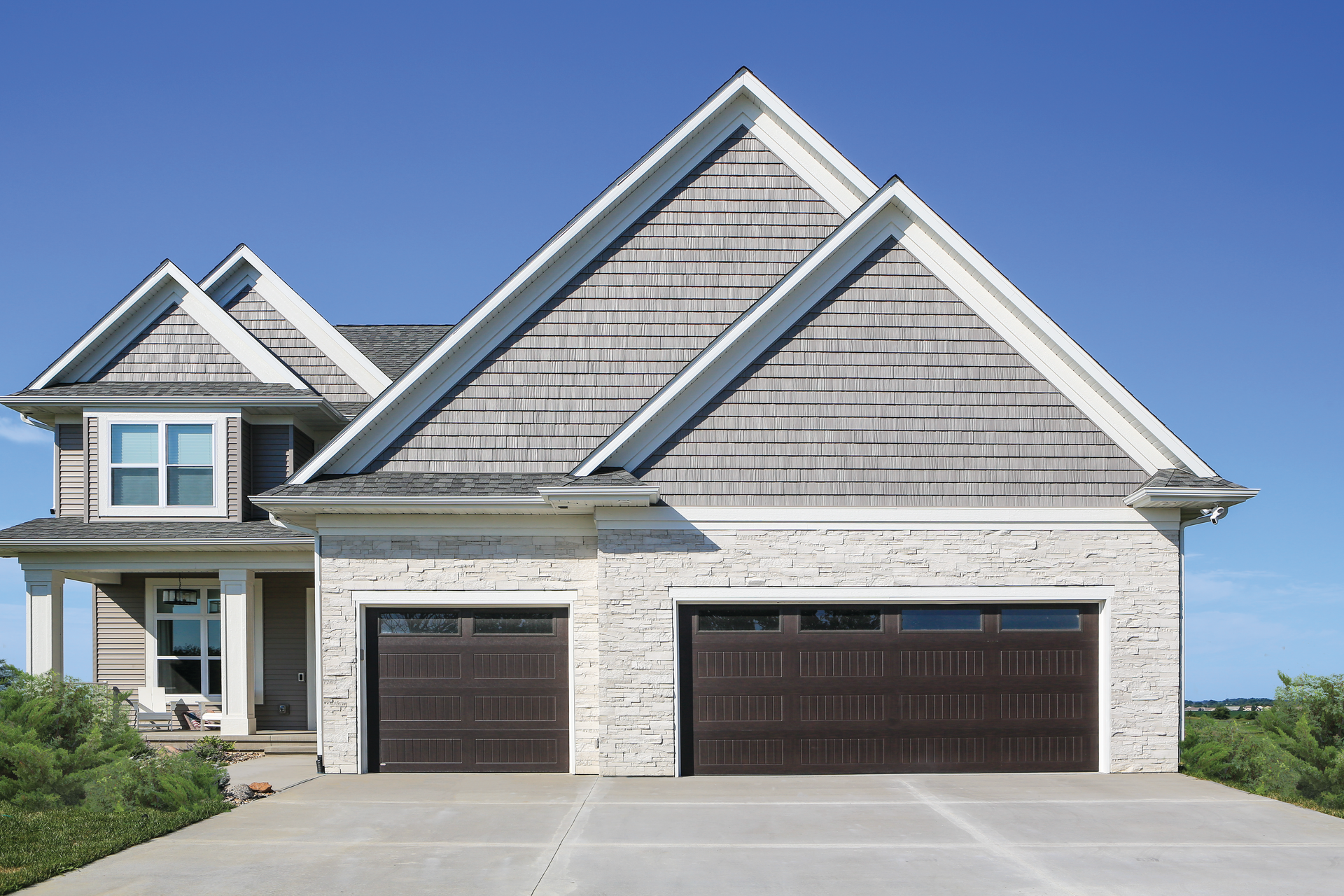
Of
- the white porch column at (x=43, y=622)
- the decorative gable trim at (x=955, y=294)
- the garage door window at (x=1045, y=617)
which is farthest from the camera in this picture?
the white porch column at (x=43, y=622)

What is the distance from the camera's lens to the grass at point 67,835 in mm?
8273

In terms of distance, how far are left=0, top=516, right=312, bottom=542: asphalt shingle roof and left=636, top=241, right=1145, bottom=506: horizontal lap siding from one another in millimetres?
6911

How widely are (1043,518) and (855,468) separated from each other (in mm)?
2448

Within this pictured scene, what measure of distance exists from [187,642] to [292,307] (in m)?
6.06

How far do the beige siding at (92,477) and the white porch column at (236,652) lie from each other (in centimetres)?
249

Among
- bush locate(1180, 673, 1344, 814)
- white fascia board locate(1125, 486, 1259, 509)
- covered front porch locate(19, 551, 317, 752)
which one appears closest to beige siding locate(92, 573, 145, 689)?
covered front porch locate(19, 551, 317, 752)

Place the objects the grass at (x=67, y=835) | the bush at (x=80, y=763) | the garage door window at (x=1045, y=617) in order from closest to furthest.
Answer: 1. the grass at (x=67, y=835)
2. the bush at (x=80, y=763)
3. the garage door window at (x=1045, y=617)

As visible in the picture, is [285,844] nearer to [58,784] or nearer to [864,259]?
[58,784]

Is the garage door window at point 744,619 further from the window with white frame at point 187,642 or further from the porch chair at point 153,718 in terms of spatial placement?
the porch chair at point 153,718

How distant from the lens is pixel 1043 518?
1301 cm

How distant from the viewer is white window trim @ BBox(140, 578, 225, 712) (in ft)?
56.6

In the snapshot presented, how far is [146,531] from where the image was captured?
16.0m

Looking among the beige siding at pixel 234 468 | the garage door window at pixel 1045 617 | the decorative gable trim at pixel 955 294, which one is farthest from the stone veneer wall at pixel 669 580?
the beige siding at pixel 234 468

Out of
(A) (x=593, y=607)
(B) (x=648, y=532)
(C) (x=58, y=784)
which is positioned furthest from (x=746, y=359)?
(C) (x=58, y=784)
